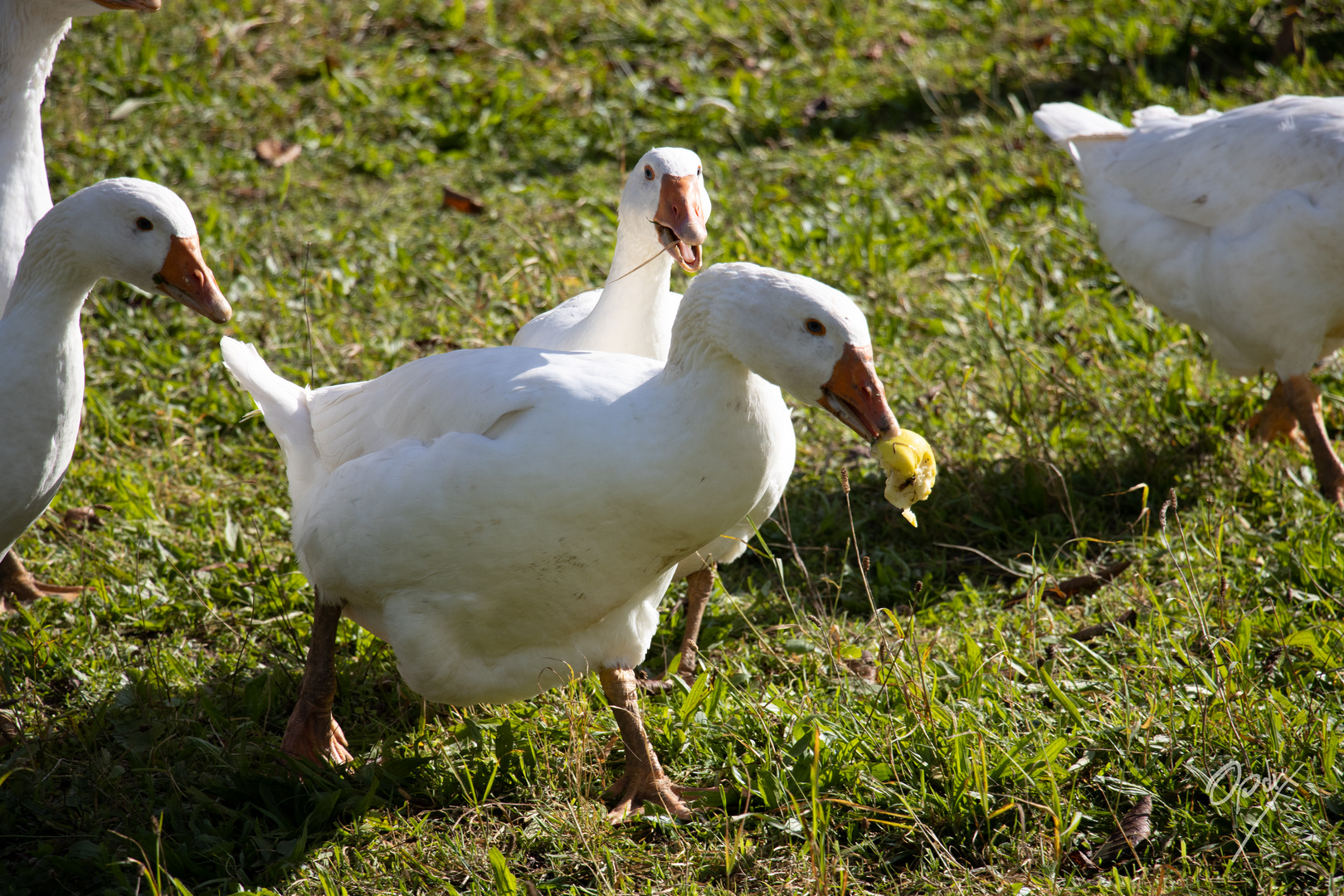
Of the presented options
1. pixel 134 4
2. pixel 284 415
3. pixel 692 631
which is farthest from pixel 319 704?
pixel 134 4

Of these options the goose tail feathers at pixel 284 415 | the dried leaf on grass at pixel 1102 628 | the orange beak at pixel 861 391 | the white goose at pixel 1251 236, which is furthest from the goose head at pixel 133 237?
the white goose at pixel 1251 236

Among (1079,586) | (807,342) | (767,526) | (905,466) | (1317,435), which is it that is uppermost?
(807,342)

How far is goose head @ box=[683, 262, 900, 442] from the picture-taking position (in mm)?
2523

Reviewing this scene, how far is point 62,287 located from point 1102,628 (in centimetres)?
314

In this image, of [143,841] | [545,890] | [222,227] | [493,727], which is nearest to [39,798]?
[143,841]

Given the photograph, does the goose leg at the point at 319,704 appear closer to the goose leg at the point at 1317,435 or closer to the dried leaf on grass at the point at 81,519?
the dried leaf on grass at the point at 81,519

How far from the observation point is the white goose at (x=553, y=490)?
2.58 meters

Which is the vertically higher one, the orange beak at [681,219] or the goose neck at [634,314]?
the orange beak at [681,219]

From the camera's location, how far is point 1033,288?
217 inches

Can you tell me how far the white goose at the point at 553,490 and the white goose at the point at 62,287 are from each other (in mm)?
640

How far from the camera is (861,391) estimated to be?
8.33 feet

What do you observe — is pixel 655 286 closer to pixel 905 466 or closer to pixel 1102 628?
pixel 905 466

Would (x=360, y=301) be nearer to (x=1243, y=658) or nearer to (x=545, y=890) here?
(x=545, y=890)

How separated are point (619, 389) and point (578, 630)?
0.69 meters
